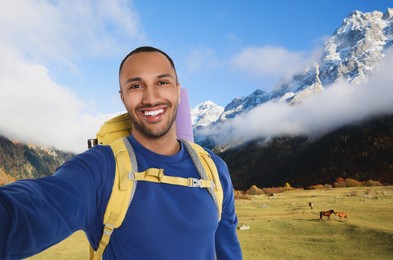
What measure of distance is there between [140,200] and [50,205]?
0.66 metres

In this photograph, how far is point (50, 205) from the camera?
1.72 m

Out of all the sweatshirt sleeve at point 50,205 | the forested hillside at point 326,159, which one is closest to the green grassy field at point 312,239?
the sweatshirt sleeve at point 50,205

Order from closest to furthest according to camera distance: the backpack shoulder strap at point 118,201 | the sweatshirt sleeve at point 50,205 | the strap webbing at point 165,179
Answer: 1. the sweatshirt sleeve at point 50,205
2. the backpack shoulder strap at point 118,201
3. the strap webbing at point 165,179

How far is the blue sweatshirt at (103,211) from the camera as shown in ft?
5.07

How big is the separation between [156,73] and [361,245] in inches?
485

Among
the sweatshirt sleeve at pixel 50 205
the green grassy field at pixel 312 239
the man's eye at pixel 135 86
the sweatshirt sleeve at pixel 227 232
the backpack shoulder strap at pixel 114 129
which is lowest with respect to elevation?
the green grassy field at pixel 312 239

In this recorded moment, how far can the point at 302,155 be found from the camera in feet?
472

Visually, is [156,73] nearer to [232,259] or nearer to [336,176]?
[232,259]

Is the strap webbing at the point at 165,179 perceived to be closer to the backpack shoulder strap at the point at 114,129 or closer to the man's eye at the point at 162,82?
the man's eye at the point at 162,82

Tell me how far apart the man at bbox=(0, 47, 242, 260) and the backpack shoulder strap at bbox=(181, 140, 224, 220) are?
50mm

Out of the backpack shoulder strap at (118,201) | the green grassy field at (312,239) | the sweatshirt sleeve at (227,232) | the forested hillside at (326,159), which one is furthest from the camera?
the forested hillside at (326,159)

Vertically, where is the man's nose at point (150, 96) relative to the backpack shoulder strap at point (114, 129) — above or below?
above

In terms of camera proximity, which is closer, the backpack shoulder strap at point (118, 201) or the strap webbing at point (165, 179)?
the backpack shoulder strap at point (118, 201)

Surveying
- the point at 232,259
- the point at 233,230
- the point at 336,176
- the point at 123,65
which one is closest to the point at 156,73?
the point at 123,65
